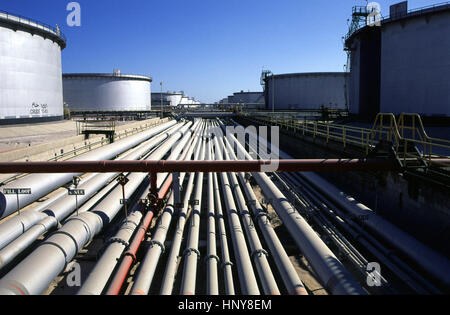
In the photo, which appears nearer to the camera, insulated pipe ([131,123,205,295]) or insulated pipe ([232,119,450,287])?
insulated pipe ([131,123,205,295])

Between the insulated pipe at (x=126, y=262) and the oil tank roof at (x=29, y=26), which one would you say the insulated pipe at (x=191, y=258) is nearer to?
the insulated pipe at (x=126, y=262)

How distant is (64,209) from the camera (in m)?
9.54

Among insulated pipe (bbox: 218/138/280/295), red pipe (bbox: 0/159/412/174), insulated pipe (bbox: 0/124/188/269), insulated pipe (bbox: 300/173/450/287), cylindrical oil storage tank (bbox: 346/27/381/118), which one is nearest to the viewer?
insulated pipe (bbox: 218/138/280/295)

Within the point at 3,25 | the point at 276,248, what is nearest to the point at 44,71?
the point at 3,25

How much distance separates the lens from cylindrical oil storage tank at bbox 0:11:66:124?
22.8 meters

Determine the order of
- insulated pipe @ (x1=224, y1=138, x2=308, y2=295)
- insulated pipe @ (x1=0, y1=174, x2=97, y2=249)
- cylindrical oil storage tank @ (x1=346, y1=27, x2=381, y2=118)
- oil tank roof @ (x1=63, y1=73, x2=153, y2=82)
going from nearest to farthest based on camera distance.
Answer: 1. insulated pipe @ (x1=224, y1=138, x2=308, y2=295)
2. insulated pipe @ (x1=0, y1=174, x2=97, y2=249)
3. cylindrical oil storage tank @ (x1=346, y1=27, x2=381, y2=118)
4. oil tank roof @ (x1=63, y1=73, x2=153, y2=82)

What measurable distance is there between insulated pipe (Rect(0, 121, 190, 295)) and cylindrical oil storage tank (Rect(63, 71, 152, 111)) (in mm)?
47619

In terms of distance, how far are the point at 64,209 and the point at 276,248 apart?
6.46 m

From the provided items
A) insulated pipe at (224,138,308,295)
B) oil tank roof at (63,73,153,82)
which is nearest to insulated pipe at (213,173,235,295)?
insulated pipe at (224,138,308,295)

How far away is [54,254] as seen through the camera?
21.2 ft

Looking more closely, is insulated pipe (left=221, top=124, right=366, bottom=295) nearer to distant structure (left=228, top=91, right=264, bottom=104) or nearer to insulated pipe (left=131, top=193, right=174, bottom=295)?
insulated pipe (left=131, top=193, right=174, bottom=295)

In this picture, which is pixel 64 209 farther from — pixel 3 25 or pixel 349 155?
pixel 3 25

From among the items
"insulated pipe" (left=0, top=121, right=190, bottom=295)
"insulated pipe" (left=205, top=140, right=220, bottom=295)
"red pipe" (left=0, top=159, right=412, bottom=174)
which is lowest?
"insulated pipe" (left=205, top=140, right=220, bottom=295)

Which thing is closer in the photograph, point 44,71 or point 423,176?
point 423,176
